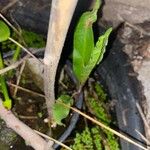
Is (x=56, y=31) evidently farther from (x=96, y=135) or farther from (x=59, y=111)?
(x=96, y=135)

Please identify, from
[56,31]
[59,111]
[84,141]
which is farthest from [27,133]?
[56,31]

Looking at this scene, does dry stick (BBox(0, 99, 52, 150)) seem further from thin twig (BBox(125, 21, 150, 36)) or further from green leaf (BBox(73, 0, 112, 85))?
thin twig (BBox(125, 21, 150, 36))

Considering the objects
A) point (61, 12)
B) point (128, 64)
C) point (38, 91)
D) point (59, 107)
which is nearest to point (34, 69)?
point (38, 91)

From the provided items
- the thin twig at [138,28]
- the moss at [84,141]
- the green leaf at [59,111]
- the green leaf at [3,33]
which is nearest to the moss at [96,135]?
the moss at [84,141]

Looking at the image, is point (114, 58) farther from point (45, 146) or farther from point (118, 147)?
point (45, 146)

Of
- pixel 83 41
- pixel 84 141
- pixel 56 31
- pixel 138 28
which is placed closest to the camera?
pixel 56 31

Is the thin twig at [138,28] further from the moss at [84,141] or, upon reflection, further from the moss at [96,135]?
the moss at [84,141]

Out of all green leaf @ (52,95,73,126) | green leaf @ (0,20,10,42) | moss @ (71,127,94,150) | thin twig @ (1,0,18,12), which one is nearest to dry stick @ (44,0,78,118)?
green leaf @ (52,95,73,126)
